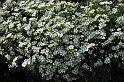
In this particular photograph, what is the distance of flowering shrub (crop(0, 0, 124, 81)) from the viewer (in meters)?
4.25

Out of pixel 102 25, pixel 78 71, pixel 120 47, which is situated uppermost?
pixel 102 25

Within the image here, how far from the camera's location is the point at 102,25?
14.5ft

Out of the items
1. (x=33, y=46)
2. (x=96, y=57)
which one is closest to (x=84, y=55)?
(x=96, y=57)

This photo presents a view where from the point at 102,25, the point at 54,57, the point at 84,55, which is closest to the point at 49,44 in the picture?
the point at 54,57

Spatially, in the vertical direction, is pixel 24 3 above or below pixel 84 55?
above

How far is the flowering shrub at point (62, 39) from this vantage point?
4246 mm

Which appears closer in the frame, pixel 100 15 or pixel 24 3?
pixel 100 15

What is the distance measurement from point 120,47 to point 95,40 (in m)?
0.37

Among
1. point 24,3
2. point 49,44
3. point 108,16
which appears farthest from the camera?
point 24,3

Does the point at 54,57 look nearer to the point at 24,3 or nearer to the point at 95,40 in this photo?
the point at 95,40

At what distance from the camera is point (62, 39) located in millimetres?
4281

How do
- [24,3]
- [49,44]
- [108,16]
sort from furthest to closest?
[24,3] → [108,16] → [49,44]

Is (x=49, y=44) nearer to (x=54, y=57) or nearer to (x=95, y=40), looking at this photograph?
(x=54, y=57)

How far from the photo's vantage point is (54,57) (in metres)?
4.30
